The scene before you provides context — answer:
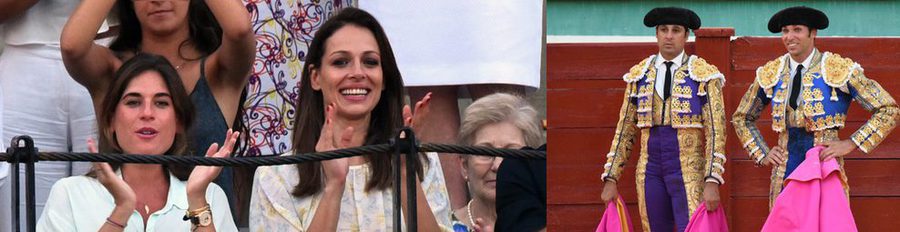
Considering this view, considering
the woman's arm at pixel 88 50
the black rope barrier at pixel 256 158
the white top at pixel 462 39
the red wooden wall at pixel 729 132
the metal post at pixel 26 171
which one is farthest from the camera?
the white top at pixel 462 39

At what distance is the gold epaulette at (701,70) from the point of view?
407 cm

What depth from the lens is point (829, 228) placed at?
4129 millimetres

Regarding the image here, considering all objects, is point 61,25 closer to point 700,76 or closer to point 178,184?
point 178,184

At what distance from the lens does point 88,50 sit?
4.23 meters

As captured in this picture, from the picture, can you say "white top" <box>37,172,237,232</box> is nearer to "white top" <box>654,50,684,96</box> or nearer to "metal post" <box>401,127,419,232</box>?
"metal post" <box>401,127,419,232</box>

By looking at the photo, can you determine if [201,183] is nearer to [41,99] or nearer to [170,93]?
[170,93]

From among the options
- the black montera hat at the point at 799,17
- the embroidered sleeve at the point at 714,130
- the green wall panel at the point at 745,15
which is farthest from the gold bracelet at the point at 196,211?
the black montera hat at the point at 799,17

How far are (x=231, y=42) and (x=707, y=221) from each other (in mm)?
743

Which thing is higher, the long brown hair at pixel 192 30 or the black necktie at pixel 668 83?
the long brown hair at pixel 192 30

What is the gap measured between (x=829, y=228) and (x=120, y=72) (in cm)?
104

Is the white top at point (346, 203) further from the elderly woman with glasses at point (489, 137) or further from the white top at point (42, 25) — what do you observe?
the white top at point (42, 25)

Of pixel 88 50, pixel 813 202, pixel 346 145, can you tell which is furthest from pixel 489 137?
pixel 88 50

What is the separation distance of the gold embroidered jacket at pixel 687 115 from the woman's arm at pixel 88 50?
0.76 m

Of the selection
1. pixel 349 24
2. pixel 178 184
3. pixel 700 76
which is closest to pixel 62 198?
pixel 178 184
